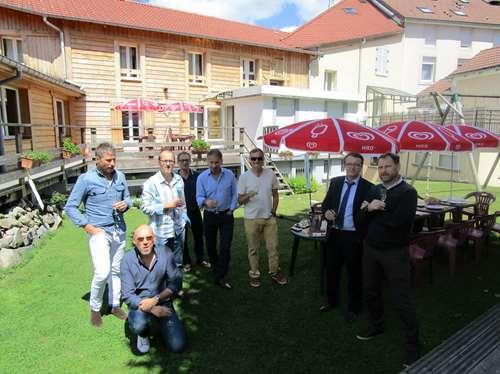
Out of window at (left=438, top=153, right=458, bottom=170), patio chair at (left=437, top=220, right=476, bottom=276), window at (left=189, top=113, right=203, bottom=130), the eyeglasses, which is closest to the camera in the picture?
the eyeglasses

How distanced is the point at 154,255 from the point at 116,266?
35.7 inches

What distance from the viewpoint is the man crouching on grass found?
3582mm

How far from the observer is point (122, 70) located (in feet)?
56.6

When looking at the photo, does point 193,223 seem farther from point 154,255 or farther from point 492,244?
point 492,244

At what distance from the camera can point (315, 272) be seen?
19.5 feet

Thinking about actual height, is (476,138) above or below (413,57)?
below

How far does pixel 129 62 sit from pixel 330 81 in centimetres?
1353

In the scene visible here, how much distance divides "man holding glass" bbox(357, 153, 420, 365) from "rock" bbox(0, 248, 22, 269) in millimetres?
5708

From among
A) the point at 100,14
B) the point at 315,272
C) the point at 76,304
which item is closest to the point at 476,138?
the point at 315,272

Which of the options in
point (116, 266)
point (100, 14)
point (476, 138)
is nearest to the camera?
Result: point (116, 266)

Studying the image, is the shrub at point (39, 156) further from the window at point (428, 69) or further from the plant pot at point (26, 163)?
the window at point (428, 69)

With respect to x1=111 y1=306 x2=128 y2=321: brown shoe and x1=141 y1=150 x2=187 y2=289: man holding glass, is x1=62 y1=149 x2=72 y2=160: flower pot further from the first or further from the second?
x1=111 y1=306 x2=128 y2=321: brown shoe

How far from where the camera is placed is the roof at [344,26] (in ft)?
79.9

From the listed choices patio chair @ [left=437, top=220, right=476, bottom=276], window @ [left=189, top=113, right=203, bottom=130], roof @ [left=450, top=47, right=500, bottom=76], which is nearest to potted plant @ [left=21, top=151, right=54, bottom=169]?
patio chair @ [left=437, top=220, right=476, bottom=276]
